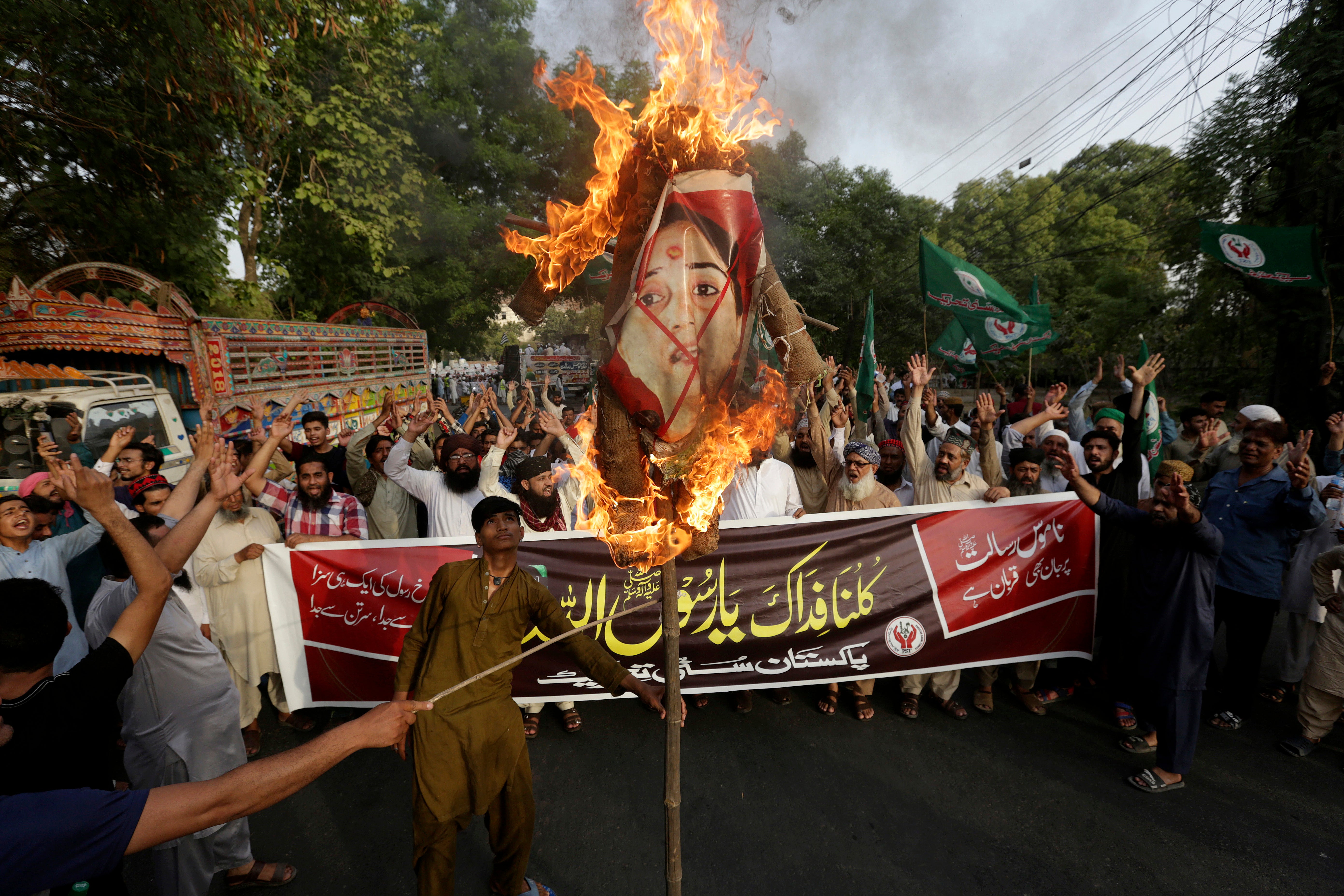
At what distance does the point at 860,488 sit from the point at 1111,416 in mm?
2914

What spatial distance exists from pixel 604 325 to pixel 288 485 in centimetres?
514

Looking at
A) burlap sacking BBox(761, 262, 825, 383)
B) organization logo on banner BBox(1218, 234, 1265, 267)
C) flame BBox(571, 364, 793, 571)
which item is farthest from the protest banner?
organization logo on banner BBox(1218, 234, 1265, 267)

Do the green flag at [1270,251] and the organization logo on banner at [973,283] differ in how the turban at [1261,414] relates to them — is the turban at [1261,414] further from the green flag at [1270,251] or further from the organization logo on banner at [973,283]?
the green flag at [1270,251]

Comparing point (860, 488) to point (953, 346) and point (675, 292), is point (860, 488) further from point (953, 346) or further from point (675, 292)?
point (953, 346)

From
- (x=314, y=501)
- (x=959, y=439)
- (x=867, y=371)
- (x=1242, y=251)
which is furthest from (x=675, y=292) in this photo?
(x=1242, y=251)

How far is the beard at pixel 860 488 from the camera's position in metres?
4.98

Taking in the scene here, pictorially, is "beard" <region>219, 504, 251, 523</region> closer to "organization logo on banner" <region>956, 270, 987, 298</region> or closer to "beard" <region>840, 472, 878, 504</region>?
"beard" <region>840, 472, 878, 504</region>

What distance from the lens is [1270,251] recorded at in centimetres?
802

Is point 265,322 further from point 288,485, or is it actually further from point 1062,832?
point 1062,832

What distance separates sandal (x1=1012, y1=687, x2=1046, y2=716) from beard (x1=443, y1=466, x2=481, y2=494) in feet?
16.2

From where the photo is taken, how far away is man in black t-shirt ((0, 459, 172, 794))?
200 cm

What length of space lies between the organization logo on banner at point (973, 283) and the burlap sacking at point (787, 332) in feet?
24.1

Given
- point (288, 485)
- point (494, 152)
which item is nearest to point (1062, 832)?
point (288, 485)

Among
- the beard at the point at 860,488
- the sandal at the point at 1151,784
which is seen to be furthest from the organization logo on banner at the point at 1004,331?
the sandal at the point at 1151,784
